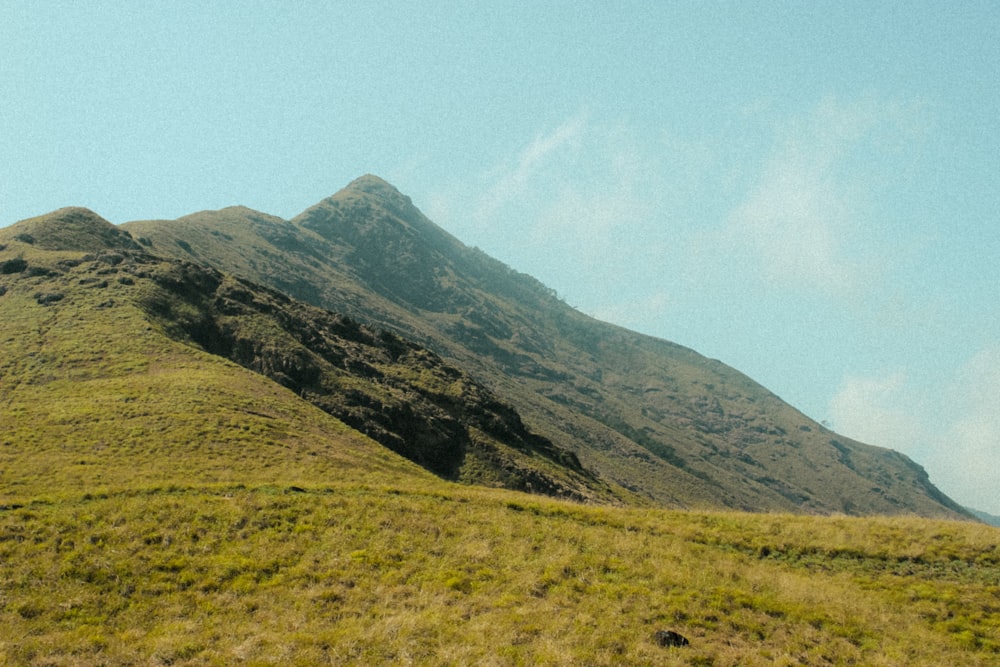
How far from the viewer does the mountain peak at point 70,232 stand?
9431 centimetres

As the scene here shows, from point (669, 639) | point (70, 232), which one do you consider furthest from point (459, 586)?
point (70, 232)

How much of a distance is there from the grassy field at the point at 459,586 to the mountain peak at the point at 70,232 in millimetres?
89213

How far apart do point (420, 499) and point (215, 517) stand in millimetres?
10842

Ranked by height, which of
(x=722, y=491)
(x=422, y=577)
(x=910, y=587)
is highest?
(x=910, y=587)

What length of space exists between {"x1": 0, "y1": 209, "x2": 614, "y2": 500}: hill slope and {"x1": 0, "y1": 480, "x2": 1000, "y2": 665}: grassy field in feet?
29.3

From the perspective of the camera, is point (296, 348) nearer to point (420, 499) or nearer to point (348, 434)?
point (348, 434)

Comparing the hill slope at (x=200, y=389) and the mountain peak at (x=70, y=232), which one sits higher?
the mountain peak at (x=70, y=232)

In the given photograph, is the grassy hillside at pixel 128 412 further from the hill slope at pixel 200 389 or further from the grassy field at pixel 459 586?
the grassy field at pixel 459 586

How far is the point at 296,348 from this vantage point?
77.4m

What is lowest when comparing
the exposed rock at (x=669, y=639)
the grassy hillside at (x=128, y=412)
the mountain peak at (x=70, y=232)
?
the grassy hillside at (x=128, y=412)

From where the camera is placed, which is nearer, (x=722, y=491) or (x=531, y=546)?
(x=531, y=546)

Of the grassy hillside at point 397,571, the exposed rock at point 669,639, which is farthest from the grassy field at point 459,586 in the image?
the exposed rock at point 669,639

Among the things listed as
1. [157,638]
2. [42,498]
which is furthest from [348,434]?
[157,638]

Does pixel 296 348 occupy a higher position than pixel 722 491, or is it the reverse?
pixel 296 348
